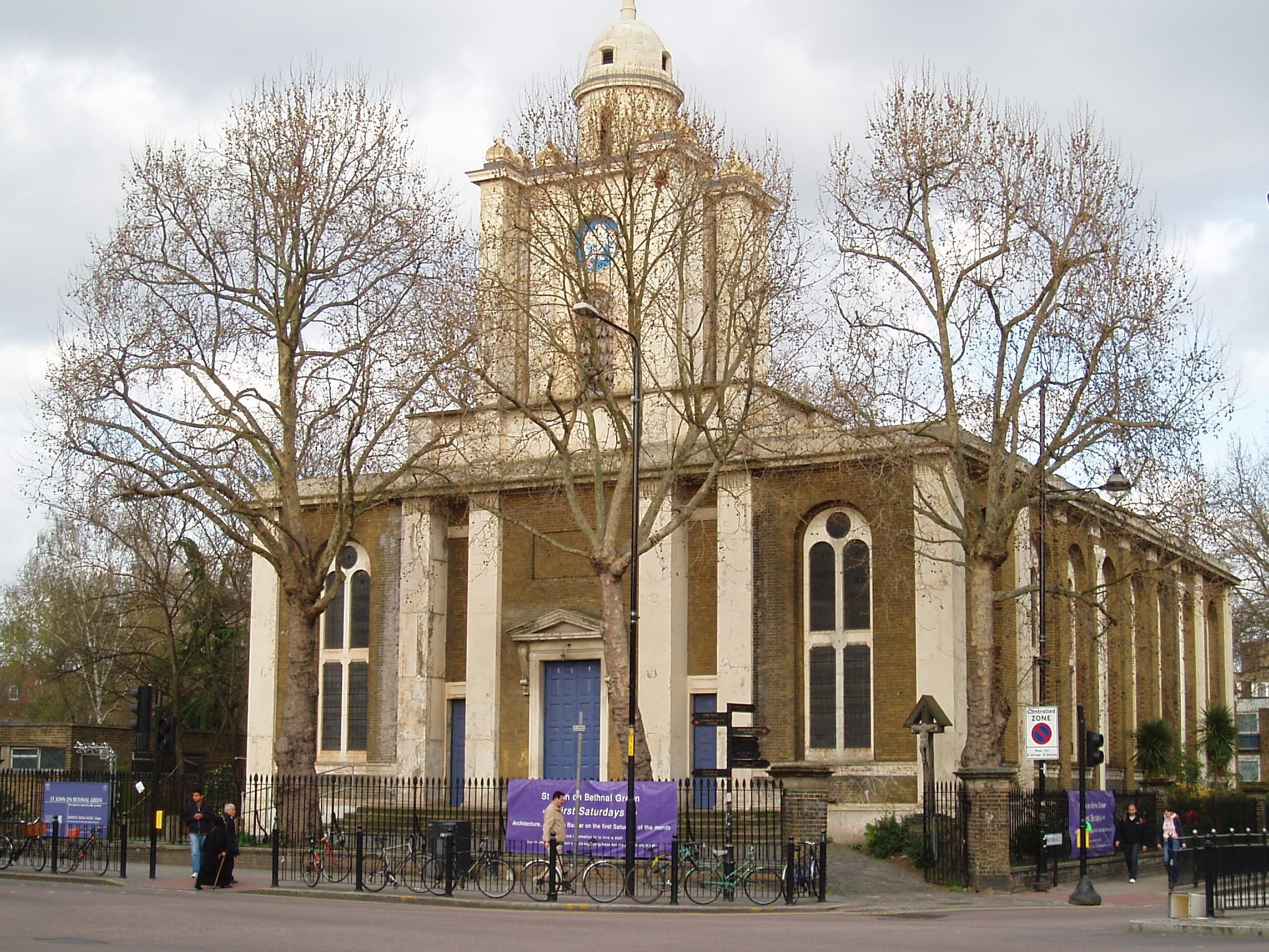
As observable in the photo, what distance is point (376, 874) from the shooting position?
25516 millimetres

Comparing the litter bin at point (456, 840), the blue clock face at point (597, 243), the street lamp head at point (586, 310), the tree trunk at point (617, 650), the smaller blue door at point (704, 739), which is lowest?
the litter bin at point (456, 840)

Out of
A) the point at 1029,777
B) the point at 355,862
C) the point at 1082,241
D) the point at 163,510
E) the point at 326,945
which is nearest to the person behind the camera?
the point at 326,945

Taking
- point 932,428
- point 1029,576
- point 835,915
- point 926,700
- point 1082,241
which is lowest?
point 835,915

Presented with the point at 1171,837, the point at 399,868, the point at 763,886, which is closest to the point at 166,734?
the point at 399,868

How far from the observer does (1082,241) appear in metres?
28.5

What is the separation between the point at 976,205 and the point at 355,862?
53.8ft

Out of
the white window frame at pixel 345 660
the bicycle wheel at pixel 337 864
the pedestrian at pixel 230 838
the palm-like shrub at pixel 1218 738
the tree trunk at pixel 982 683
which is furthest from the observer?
the palm-like shrub at pixel 1218 738

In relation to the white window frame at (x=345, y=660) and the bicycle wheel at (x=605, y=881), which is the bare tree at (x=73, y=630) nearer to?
the white window frame at (x=345, y=660)

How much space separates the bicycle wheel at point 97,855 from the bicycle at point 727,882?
Result: 1091cm

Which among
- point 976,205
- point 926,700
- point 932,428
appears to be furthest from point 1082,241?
point 926,700

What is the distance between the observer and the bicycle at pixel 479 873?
23.6m

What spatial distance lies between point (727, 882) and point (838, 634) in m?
10.9

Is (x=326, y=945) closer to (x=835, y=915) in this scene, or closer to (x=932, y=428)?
(x=835, y=915)

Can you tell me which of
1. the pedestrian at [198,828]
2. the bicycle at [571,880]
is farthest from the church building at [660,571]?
the pedestrian at [198,828]
